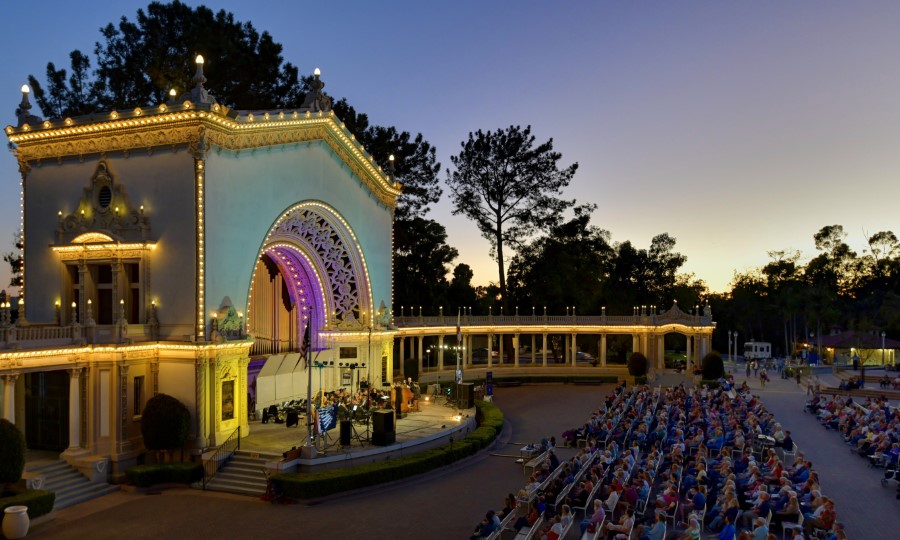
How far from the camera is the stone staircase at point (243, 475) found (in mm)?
20703

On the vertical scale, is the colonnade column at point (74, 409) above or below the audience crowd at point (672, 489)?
above

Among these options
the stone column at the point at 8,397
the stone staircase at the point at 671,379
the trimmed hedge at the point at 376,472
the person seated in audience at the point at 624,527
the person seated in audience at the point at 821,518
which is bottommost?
the stone staircase at the point at 671,379

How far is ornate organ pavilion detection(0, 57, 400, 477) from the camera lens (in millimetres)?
21672

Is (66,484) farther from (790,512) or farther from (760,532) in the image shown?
(790,512)

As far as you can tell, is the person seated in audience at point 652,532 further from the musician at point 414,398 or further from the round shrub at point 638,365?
the round shrub at point 638,365

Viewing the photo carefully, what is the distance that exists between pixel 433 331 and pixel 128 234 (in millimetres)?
24329

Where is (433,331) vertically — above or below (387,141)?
below

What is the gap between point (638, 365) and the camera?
150 feet

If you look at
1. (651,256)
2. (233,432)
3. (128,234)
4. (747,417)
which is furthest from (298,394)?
(651,256)

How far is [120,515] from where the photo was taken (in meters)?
18.4

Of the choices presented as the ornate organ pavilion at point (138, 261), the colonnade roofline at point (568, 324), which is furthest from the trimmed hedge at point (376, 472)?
the colonnade roofline at point (568, 324)

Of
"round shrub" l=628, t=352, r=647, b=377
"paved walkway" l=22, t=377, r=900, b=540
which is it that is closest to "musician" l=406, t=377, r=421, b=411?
"paved walkway" l=22, t=377, r=900, b=540

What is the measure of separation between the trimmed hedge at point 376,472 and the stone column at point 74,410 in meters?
7.27

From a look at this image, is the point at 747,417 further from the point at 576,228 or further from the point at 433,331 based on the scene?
the point at 576,228
